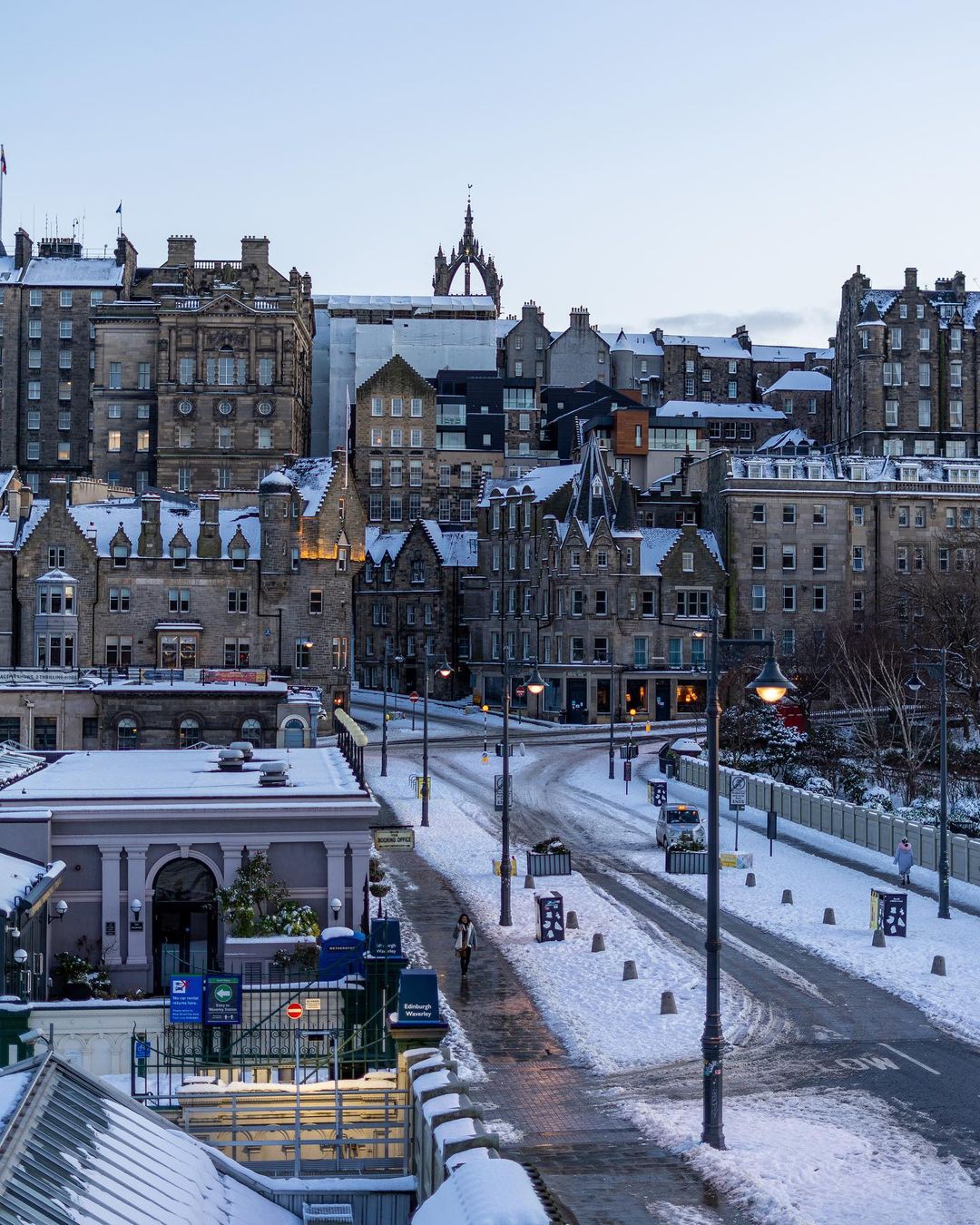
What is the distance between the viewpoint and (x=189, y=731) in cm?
6938

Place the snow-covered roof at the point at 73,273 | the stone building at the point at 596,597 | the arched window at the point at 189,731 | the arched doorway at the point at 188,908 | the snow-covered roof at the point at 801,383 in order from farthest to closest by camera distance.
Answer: the snow-covered roof at the point at 801,383 → the snow-covered roof at the point at 73,273 → the stone building at the point at 596,597 → the arched window at the point at 189,731 → the arched doorway at the point at 188,908

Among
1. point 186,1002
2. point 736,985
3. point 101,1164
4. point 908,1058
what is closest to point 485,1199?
point 101,1164

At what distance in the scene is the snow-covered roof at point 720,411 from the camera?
143 metres

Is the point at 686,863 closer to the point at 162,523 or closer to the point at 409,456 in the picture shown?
the point at 162,523

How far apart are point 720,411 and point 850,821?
92.7 metres

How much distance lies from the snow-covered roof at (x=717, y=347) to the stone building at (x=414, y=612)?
51.3m

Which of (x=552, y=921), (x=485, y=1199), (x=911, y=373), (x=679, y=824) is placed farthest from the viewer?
(x=911, y=373)

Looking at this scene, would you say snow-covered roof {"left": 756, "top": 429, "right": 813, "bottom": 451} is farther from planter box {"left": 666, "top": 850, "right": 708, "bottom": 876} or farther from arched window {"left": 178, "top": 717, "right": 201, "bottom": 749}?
planter box {"left": 666, "top": 850, "right": 708, "bottom": 876}

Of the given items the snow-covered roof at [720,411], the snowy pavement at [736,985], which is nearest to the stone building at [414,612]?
the snow-covered roof at [720,411]

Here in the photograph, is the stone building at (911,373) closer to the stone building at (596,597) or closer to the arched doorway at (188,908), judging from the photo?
the stone building at (596,597)

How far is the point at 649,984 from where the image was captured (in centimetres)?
3541

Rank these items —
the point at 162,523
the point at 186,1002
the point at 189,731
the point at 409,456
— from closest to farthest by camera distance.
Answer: the point at 186,1002 → the point at 189,731 → the point at 162,523 → the point at 409,456

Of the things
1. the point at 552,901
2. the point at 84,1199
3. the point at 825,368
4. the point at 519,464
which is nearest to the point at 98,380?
the point at 519,464

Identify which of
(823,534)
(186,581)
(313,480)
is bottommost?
(186,581)
